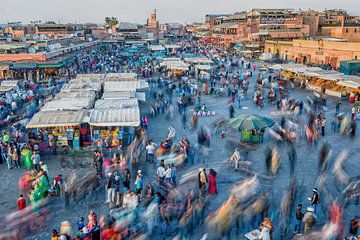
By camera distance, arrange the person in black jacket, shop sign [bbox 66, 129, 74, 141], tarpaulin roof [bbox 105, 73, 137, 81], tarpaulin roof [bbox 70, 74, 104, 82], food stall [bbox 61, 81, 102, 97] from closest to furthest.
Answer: the person in black jacket < shop sign [bbox 66, 129, 74, 141] < food stall [bbox 61, 81, 102, 97] < tarpaulin roof [bbox 70, 74, 104, 82] < tarpaulin roof [bbox 105, 73, 137, 81]

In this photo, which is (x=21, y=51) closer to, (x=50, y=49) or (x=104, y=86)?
(x=50, y=49)

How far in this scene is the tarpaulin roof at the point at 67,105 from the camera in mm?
16622

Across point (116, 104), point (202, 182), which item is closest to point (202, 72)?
point (116, 104)

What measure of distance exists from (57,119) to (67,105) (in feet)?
7.50

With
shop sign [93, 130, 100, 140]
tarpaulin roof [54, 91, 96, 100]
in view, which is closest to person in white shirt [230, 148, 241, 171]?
shop sign [93, 130, 100, 140]

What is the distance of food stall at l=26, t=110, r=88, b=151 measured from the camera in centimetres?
1432

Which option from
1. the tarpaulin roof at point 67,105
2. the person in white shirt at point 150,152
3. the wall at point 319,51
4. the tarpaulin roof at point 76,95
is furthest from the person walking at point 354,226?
the wall at point 319,51

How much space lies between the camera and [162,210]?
8547mm

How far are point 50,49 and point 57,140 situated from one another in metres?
27.9

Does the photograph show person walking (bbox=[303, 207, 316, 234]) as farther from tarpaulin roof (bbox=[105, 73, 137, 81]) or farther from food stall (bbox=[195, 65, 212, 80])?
food stall (bbox=[195, 65, 212, 80])

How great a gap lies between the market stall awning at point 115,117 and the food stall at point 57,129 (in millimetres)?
545

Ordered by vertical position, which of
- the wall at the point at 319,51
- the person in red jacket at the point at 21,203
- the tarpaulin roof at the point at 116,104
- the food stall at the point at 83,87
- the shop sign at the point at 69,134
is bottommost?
the person in red jacket at the point at 21,203

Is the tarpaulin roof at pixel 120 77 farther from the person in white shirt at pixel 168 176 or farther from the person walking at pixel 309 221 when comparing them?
the person walking at pixel 309 221

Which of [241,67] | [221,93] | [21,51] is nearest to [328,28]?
[241,67]
